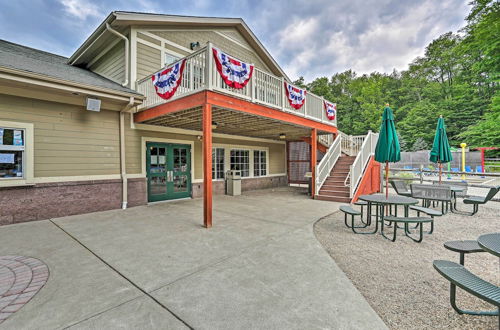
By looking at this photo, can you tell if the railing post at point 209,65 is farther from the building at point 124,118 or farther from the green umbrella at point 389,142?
the green umbrella at point 389,142

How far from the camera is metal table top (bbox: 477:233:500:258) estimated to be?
176cm

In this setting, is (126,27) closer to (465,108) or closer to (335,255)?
(335,255)

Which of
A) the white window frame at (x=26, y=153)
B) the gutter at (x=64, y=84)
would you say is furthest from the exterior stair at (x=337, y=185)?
the white window frame at (x=26, y=153)

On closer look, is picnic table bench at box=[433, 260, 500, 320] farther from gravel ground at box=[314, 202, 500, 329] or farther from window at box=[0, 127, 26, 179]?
window at box=[0, 127, 26, 179]

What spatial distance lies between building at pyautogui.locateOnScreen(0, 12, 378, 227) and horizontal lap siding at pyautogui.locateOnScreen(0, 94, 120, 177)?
2cm

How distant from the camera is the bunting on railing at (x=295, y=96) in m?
7.21

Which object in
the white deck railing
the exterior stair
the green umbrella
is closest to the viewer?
the green umbrella

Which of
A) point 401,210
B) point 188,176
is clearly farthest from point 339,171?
point 188,176

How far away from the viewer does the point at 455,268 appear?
2033mm

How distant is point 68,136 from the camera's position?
5.60 meters

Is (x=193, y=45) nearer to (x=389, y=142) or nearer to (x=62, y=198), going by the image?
(x=62, y=198)

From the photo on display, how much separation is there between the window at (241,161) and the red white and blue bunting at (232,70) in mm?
5073

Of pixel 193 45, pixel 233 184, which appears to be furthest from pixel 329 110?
pixel 193 45

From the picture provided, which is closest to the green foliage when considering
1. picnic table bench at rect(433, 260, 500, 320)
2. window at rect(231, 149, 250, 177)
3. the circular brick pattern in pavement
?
window at rect(231, 149, 250, 177)
